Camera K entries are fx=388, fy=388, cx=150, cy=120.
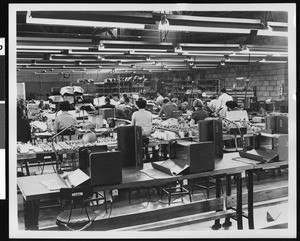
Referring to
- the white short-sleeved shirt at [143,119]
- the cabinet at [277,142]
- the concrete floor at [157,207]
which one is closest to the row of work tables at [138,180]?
the cabinet at [277,142]

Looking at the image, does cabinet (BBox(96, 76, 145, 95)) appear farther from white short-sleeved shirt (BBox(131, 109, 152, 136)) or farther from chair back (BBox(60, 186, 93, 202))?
chair back (BBox(60, 186, 93, 202))

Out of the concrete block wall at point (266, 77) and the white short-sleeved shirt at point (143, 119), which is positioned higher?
the concrete block wall at point (266, 77)

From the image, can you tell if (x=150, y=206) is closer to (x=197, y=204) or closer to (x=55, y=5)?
(x=197, y=204)

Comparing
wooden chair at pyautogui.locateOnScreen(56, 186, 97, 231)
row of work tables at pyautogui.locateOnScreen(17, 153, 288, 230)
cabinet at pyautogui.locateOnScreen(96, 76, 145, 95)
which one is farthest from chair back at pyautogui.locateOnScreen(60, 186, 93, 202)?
cabinet at pyautogui.locateOnScreen(96, 76, 145, 95)

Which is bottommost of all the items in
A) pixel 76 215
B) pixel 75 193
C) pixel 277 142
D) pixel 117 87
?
pixel 76 215

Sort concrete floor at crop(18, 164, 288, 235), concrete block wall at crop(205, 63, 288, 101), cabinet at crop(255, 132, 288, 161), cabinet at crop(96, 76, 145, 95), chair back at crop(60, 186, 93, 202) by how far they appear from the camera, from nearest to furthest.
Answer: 1. chair back at crop(60, 186, 93, 202)
2. cabinet at crop(255, 132, 288, 161)
3. concrete floor at crop(18, 164, 288, 235)
4. concrete block wall at crop(205, 63, 288, 101)
5. cabinet at crop(96, 76, 145, 95)

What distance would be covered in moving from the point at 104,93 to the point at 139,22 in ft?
53.9

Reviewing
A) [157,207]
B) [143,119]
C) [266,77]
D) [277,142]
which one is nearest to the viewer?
[277,142]

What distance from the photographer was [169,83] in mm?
20984

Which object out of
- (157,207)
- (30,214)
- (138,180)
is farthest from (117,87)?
(30,214)

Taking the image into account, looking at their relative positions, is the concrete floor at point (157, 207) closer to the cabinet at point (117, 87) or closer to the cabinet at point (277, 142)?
the cabinet at point (277, 142)

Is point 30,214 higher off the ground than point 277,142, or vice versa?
point 277,142

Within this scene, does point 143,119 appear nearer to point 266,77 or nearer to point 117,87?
point 266,77

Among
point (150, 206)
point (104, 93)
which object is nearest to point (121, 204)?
point (150, 206)
